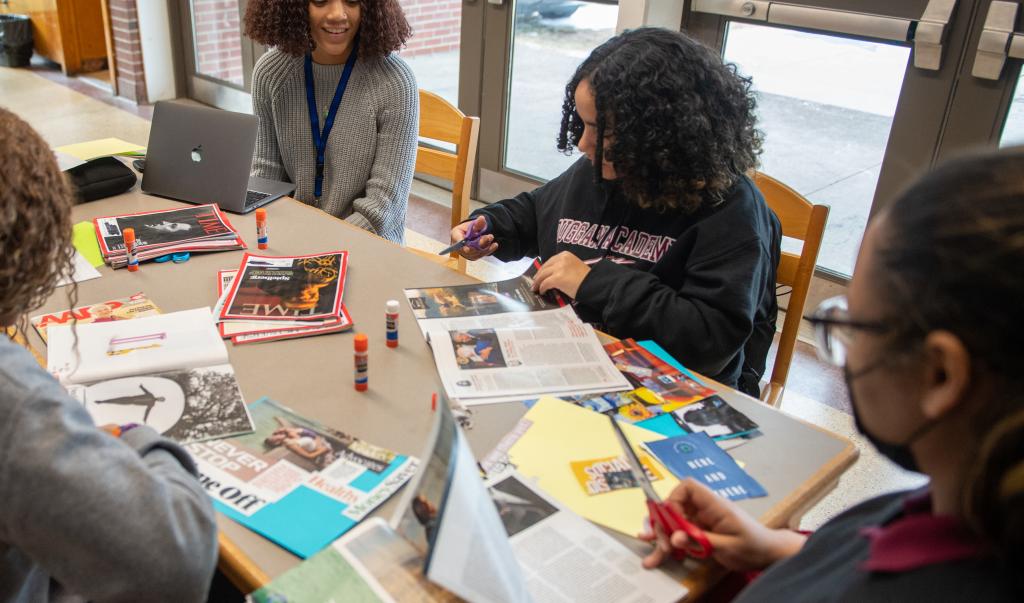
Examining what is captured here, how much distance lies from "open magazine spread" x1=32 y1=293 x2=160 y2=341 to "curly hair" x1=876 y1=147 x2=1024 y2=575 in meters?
1.31

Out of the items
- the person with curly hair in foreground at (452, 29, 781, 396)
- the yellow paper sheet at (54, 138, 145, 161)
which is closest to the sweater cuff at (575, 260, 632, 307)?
the person with curly hair in foreground at (452, 29, 781, 396)

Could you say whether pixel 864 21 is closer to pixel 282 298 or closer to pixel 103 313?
pixel 282 298

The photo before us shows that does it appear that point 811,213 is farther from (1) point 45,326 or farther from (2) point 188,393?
(1) point 45,326

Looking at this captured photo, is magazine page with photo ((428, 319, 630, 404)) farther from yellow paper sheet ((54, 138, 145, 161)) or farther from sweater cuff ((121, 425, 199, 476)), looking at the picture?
yellow paper sheet ((54, 138, 145, 161))

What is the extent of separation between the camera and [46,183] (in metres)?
0.87

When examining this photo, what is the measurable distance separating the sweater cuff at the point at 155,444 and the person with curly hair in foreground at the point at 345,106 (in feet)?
4.16

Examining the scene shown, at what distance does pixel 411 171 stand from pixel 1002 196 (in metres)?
1.85

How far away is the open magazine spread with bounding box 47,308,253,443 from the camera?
1142 mm

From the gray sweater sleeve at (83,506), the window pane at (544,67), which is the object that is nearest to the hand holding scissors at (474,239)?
the gray sweater sleeve at (83,506)

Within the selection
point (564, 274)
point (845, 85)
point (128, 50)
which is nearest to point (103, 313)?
point (564, 274)

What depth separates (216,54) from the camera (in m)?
5.31

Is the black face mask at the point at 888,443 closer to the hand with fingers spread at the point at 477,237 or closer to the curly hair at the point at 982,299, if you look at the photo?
the curly hair at the point at 982,299

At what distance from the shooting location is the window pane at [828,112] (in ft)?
8.94

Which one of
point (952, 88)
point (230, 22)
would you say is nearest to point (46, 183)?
point (952, 88)
